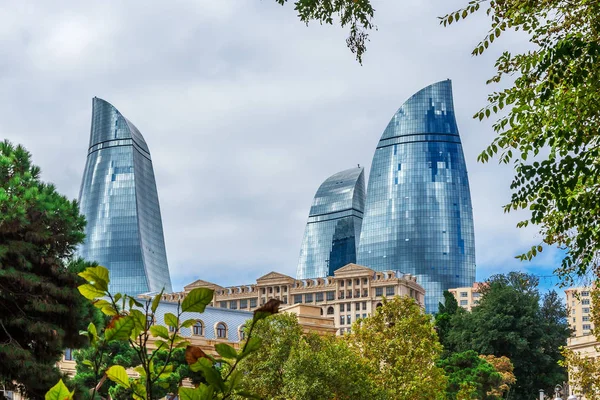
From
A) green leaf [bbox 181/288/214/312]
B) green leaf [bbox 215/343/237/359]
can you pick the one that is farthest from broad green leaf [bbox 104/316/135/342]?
green leaf [bbox 215/343/237/359]

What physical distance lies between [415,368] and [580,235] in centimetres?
Result: 2886

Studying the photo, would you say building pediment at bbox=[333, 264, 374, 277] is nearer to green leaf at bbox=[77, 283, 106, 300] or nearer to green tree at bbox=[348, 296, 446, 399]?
green tree at bbox=[348, 296, 446, 399]

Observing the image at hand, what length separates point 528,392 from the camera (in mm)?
77750

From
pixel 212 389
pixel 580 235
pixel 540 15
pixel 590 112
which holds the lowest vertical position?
pixel 212 389

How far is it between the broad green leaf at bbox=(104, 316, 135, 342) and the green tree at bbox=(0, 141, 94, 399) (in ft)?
72.6

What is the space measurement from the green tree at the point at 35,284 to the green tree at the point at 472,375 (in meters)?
32.9

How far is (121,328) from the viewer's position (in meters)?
5.51

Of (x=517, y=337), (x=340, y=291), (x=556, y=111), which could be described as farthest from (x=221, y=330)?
(x=340, y=291)

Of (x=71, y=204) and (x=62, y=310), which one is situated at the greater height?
(x=71, y=204)

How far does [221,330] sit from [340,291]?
8008 centimetres

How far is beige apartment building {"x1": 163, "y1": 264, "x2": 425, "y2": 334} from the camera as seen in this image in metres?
154

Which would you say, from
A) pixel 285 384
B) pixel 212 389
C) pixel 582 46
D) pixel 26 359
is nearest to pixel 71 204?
pixel 26 359

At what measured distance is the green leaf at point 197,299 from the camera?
5375 millimetres

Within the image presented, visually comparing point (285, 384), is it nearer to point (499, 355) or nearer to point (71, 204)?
point (71, 204)
